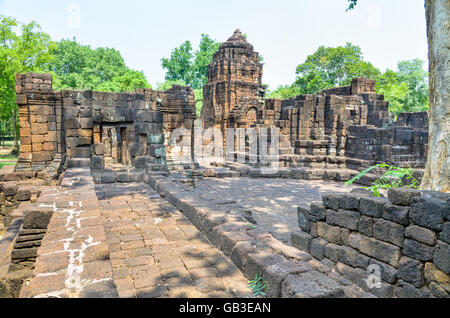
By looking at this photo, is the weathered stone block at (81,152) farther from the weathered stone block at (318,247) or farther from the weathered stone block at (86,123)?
the weathered stone block at (318,247)

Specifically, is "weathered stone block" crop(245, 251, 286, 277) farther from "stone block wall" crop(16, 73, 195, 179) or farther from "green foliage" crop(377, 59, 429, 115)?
"green foliage" crop(377, 59, 429, 115)

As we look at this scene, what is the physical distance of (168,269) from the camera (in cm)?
337

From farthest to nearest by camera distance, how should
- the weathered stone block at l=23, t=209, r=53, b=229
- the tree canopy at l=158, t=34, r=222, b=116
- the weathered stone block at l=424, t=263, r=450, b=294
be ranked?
the tree canopy at l=158, t=34, r=222, b=116 < the weathered stone block at l=23, t=209, r=53, b=229 < the weathered stone block at l=424, t=263, r=450, b=294

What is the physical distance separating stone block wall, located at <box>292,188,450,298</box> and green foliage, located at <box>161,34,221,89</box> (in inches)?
1649

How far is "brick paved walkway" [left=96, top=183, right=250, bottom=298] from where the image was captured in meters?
2.98

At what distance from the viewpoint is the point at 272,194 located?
10102 millimetres

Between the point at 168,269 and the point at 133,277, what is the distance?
405 mm

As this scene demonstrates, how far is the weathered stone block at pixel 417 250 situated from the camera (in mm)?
3156

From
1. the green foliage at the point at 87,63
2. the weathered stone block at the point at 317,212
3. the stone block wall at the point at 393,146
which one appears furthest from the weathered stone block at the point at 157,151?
the green foliage at the point at 87,63

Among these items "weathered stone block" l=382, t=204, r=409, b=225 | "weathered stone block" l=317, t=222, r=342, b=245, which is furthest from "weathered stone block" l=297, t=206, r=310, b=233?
"weathered stone block" l=382, t=204, r=409, b=225

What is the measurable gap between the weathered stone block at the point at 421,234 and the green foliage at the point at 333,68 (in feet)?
116
